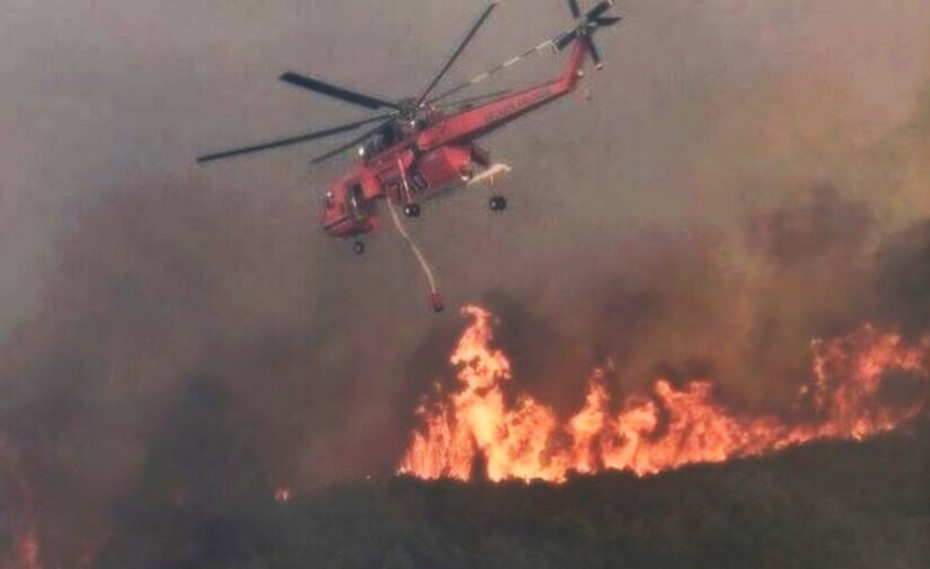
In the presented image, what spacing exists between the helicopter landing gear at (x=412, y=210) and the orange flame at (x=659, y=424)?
108ft

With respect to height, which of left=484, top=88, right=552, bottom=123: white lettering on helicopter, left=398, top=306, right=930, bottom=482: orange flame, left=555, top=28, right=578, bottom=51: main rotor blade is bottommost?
left=398, top=306, right=930, bottom=482: orange flame

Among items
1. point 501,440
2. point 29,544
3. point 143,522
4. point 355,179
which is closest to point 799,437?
point 501,440

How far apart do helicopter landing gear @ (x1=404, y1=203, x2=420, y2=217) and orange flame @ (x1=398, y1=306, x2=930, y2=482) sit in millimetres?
32942

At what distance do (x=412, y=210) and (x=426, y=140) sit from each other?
3.93 metres

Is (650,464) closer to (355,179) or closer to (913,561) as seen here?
(913,561)

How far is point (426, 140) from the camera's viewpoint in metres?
60.1

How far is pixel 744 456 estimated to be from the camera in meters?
85.2

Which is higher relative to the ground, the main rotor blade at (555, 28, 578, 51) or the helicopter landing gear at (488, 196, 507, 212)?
the main rotor blade at (555, 28, 578, 51)

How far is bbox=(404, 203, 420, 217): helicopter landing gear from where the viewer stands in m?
61.4

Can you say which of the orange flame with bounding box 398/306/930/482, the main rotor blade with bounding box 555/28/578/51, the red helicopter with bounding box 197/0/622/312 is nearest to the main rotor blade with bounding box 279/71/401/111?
the red helicopter with bounding box 197/0/622/312

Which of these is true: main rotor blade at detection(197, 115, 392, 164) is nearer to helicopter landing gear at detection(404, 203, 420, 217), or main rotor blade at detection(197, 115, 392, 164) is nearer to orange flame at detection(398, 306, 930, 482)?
helicopter landing gear at detection(404, 203, 420, 217)

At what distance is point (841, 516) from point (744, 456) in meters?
10.4

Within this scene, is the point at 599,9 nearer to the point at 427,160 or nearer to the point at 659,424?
the point at 427,160

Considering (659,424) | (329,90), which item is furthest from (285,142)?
(659,424)
